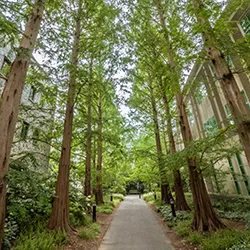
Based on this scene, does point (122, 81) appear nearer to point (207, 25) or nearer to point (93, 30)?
point (93, 30)

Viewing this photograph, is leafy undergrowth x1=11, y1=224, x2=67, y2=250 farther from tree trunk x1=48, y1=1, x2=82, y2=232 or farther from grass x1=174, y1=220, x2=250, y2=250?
grass x1=174, y1=220, x2=250, y2=250

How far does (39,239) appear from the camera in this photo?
440 cm

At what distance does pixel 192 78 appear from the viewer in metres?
5.38

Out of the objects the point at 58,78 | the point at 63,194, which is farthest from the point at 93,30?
the point at 63,194

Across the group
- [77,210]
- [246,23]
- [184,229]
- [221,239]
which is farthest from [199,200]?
[246,23]

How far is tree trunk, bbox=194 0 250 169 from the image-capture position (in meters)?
3.59

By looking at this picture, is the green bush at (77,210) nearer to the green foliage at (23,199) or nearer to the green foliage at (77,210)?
the green foliage at (77,210)

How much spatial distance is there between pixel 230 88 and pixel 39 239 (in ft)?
19.2

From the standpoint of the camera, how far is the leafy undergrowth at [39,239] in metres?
4.12

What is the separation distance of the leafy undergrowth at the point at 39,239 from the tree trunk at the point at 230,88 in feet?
16.5

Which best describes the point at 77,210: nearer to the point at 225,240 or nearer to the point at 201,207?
the point at 201,207

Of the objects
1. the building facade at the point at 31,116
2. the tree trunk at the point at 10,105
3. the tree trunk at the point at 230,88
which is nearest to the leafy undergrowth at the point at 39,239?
the tree trunk at the point at 10,105

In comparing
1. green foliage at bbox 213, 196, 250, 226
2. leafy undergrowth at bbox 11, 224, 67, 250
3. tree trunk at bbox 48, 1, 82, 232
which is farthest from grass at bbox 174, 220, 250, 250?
tree trunk at bbox 48, 1, 82, 232

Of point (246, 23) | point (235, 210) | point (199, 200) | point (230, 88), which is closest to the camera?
point (230, 88)
